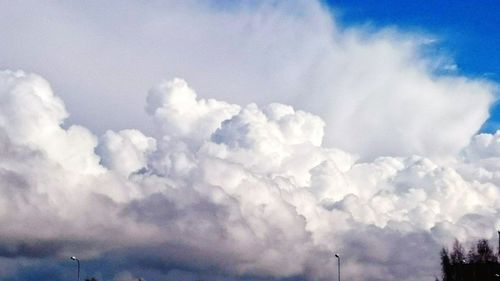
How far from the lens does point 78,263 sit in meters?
141

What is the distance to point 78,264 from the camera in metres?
141

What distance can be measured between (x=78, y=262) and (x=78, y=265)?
5.60ft

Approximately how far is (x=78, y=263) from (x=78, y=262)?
375mm

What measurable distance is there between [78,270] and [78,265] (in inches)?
195

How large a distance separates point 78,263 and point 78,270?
630cm

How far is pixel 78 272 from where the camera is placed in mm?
146875

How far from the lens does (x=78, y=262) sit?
462 ft

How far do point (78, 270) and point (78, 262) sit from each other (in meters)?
6.65

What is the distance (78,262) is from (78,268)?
16.1ft

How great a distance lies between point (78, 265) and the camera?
142125mm

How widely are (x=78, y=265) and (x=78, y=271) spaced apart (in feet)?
17.9

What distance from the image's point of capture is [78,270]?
481ft

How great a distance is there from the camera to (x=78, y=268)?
145 m

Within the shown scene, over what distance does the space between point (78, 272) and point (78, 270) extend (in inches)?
26.2
